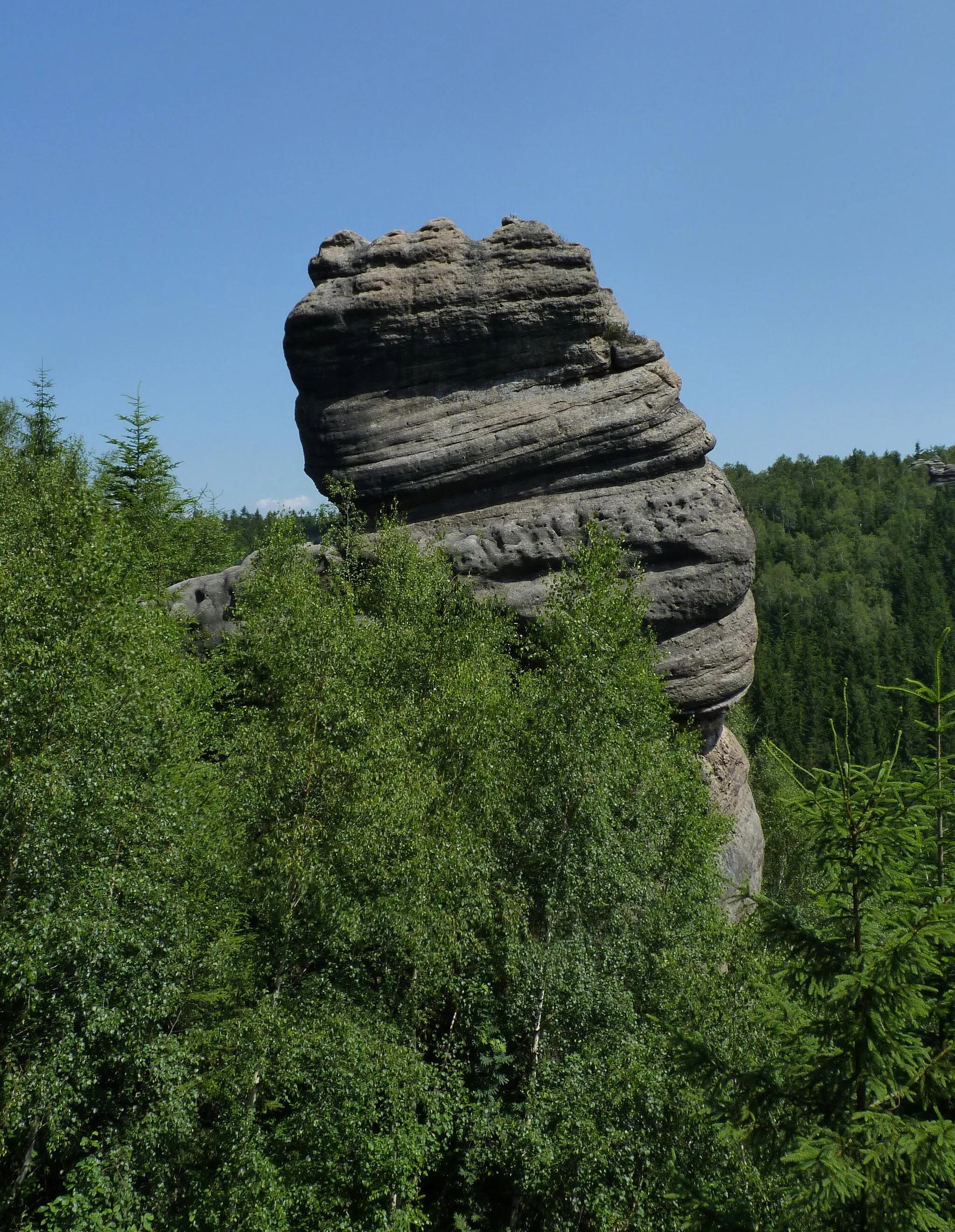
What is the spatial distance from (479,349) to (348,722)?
19.8 m

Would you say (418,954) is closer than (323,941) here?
No

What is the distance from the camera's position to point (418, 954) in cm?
1548

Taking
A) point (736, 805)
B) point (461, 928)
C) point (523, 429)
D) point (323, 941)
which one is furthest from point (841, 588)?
point (323, 941)

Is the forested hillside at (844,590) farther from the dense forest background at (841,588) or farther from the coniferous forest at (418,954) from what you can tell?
the coniferous forest at (418,954)

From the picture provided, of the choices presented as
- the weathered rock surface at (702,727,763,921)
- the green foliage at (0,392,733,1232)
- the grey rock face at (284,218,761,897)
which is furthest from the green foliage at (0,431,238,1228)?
the weathered rock surface at (702,727,763,921)

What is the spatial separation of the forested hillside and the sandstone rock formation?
53.9 feet

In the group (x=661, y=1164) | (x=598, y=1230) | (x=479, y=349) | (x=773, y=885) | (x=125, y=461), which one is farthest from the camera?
(x=773, y=885)

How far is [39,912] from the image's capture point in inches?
511

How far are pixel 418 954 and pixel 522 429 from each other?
69.3 feet

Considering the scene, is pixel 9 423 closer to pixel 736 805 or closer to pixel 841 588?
pixel 736 805

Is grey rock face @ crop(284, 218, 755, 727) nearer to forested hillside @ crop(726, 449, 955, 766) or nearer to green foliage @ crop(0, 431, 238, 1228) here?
forested hillside @ crop(726, 449, 955, 766)

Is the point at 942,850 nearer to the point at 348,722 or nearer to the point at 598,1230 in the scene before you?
the point at 598,1230

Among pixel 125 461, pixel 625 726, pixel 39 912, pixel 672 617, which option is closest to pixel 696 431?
pixel 672 617

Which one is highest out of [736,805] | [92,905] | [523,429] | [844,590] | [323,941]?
[844,590]
